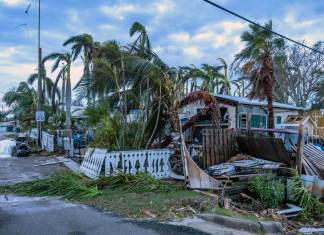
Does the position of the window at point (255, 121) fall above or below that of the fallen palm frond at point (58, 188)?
above

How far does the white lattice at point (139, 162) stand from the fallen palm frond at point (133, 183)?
62 centimetres

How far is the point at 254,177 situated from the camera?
9.13m

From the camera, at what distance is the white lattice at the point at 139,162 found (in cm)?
991

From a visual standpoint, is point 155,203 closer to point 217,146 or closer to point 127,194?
point 127,194

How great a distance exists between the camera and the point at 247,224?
19.8 ft

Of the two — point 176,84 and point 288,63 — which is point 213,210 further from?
point 288,63

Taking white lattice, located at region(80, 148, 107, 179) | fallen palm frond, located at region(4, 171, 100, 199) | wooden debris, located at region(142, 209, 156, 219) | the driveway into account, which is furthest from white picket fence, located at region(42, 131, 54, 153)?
wooden debris, located at region(142, 209, 156, 219)

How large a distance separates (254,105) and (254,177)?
10.1m

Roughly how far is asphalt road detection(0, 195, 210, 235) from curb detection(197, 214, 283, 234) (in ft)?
2.36

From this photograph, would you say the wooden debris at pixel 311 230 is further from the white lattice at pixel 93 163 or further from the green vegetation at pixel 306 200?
the white lattice at pixel 93 163

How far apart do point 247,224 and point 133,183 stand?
3.61 meters

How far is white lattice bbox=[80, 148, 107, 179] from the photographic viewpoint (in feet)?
32.8

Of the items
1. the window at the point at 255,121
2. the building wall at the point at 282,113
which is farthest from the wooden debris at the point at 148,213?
the building wall at the point at 282,113

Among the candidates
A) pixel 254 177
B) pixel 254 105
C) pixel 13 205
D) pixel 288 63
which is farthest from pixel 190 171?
pixel 288 63
